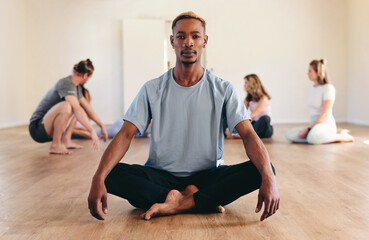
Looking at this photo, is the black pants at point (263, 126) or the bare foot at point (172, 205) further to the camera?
the black pants at point (263, 126)

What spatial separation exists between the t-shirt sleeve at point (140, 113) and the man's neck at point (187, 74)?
0.17m

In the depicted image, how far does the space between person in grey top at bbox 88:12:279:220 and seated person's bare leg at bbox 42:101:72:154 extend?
2.20 meters

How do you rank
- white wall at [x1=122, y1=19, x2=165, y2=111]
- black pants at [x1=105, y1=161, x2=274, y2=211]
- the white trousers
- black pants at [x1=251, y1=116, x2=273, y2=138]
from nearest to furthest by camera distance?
black pants at [x1=105, y1=161, x2=274, y2=211] < the white trousers < black pants at [x1=251, y1=116, x2=273, y2=138] < white wall at [x1=122, y1=19, x2=165, y2=111]

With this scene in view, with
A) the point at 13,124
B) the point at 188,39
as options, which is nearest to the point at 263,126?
the point at 188,39

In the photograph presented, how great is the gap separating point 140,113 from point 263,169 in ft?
1.92

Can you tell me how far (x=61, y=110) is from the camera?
3908 millimetres

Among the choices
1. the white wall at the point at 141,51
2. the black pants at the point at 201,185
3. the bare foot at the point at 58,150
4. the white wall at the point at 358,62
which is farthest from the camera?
the white wall at the point at 141,51

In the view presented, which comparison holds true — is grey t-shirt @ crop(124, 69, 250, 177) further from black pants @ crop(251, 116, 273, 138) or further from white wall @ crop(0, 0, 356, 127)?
white wall @ crop(0, 0, 356, 127)

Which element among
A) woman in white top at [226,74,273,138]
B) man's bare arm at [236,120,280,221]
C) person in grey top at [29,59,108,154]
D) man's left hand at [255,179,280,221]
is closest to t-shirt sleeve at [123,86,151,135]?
man's bare arm at [236,120,280,221]

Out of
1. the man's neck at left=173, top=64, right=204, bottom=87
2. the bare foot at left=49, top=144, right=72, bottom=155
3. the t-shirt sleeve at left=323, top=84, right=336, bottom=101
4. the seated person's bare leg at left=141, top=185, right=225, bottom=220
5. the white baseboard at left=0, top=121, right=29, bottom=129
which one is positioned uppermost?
the man's neck at left=173, top=64, right=204, bottom=87

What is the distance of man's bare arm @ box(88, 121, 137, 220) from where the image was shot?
1568 millimetres

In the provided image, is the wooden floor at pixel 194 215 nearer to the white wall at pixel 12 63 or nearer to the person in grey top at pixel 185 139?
the person in grey top at pixel 185 139

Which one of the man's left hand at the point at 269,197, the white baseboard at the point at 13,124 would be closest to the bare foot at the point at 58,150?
the man's left hand at the point at 269,197

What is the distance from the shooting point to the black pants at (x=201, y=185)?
174 centimetres
